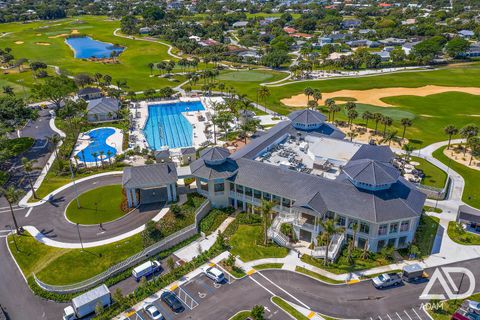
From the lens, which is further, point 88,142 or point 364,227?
point 88,142

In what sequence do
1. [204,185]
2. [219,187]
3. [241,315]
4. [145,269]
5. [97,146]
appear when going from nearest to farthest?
[241,315] → [145,269] → [219,187] → [204,185] → [97,146]

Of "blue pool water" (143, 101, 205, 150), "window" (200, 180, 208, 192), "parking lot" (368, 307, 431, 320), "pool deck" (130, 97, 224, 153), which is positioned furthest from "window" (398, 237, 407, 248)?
"blue pool water" (143, 101, 205, 150)

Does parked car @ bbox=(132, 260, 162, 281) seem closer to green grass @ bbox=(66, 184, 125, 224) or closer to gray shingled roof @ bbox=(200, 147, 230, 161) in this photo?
green grass @ bbox=(66, 184, 125, 224)

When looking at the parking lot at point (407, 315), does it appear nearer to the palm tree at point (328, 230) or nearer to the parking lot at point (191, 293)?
the palm tree at point (328, 230)

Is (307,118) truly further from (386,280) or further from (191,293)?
(191,293)

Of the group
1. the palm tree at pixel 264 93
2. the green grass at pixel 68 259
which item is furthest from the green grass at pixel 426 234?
the palm tree at pixel 264 93

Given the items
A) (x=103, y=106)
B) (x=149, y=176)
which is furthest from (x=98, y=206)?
(x=103, y=106)
